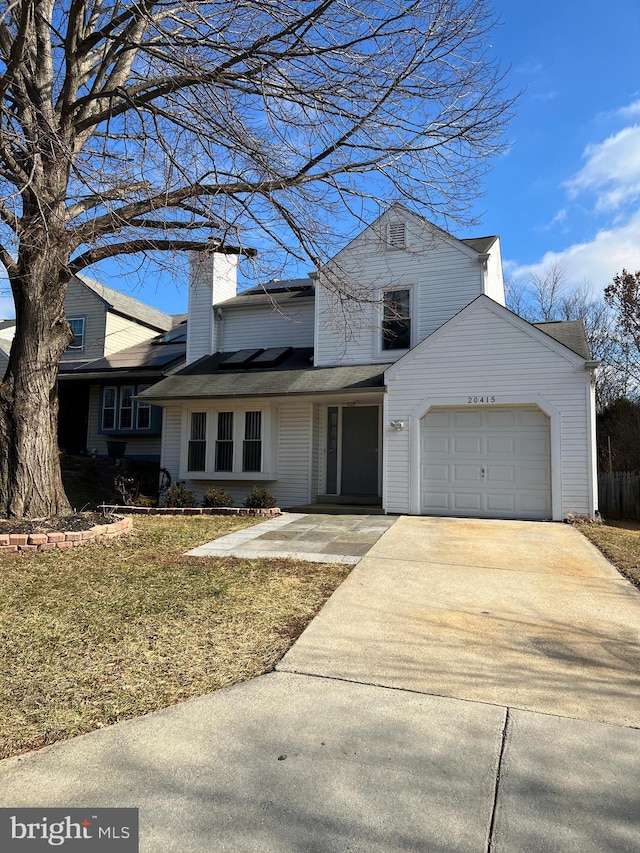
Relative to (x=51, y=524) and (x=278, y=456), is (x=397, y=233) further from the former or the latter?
(x=51, y=524)

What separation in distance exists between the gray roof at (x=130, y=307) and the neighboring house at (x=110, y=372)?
0.05 m

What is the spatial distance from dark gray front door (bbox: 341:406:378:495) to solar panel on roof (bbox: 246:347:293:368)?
239 cm

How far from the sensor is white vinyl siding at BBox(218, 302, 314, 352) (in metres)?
16.5

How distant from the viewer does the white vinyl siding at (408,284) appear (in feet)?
44.3

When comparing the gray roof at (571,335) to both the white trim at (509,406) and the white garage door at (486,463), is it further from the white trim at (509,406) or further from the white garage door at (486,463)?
the white garage door at (486,463)

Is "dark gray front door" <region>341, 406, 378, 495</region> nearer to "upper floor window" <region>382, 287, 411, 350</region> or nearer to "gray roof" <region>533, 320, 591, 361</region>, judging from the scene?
"upper floor window" <region>382, 287, 411, 350</region>

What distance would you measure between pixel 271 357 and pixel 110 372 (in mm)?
6500

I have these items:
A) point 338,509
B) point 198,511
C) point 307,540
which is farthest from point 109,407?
point 307,540

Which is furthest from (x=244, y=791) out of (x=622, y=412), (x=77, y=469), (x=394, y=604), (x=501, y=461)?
(x=622, y=412)

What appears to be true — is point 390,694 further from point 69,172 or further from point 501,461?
point 501,461

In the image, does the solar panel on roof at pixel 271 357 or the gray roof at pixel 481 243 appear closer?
the gray roof at pixel 481 243

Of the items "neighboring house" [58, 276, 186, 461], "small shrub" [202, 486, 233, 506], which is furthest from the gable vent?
"neighboring house" [58, 276, 186, 461]

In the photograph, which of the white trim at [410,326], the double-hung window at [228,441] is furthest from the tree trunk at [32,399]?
the white trim at [410,326]

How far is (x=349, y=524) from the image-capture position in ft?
33.9
